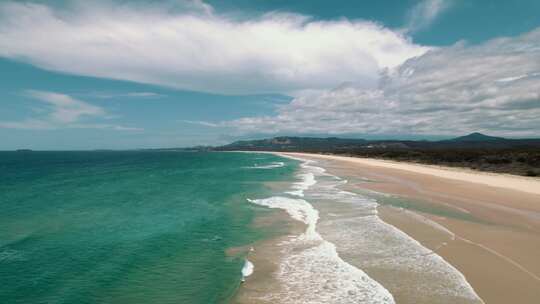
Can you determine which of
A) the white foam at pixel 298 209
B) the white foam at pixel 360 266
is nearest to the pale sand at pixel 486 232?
the white foam at pixel 360 266

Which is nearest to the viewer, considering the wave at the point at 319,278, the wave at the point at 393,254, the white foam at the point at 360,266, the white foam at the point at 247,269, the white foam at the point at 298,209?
the wave at the point at 319,278

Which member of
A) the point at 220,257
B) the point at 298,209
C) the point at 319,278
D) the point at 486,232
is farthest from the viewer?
the point at 298,209

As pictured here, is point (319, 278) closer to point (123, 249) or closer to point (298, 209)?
point (123, 249)

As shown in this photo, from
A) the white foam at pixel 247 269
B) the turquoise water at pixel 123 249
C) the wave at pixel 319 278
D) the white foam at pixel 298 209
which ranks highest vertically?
the white foam at pixel 298 209

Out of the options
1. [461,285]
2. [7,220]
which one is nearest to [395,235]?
[461,285]

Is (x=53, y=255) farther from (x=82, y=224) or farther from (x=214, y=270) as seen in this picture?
(x=214, y=270)

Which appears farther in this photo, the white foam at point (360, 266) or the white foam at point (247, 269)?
the white foam at point (247, 269)

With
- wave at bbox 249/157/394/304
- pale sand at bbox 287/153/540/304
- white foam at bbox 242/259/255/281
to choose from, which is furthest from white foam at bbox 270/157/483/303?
white foam at bbox 242/259/255/281

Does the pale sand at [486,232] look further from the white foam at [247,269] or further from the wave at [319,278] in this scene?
the white foam at [247,269]

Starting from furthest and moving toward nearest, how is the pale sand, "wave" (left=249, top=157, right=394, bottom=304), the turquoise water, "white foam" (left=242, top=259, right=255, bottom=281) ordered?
"white foam" (left=242, top=259, right=255, bottom=281)
the turquoise water
the pale sand
"wave" (left=249, top=157, right=394, bottom=304)

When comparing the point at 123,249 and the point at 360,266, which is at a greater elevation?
the point at 360,266

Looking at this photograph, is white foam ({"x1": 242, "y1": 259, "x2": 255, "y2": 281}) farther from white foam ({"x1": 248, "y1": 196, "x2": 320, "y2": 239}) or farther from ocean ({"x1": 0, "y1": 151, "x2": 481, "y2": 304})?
white foam ({"x1": 248, "y1": 196, "x2": 320, "y2": 239})

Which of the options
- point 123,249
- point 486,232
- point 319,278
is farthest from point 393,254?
point 123,249
